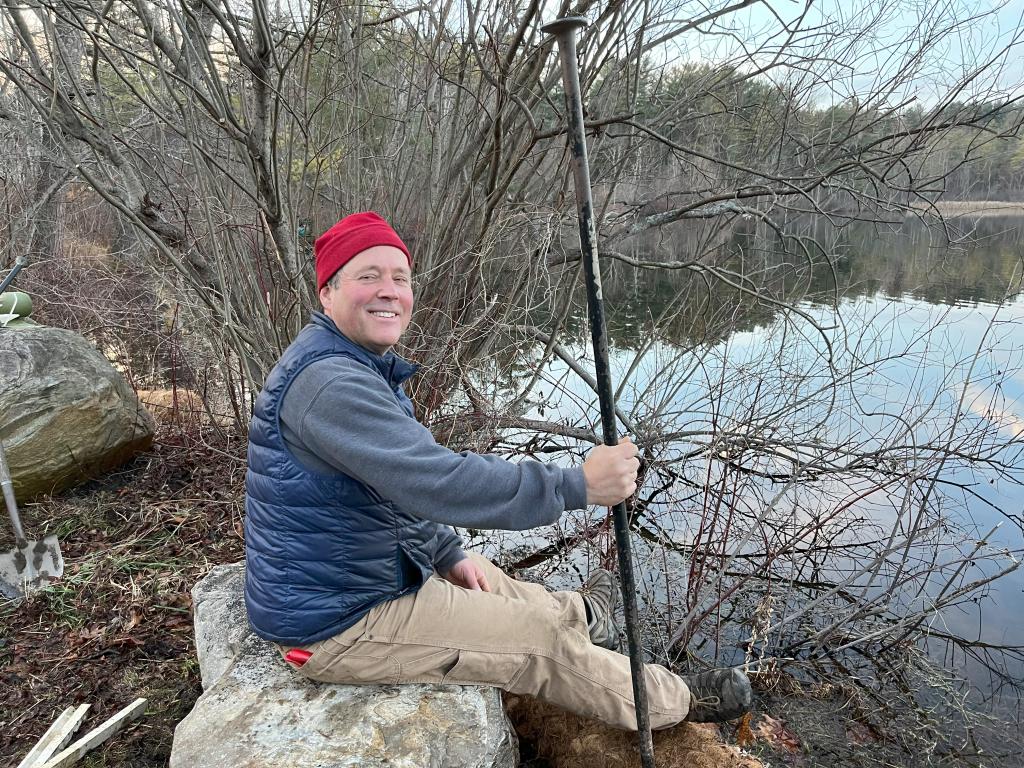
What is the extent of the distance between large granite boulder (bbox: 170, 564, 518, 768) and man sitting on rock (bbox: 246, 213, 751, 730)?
7 cm

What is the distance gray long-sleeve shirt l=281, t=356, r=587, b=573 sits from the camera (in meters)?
1.75

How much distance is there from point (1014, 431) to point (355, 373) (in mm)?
6571

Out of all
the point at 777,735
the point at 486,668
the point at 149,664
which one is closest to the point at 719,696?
the point at 777,735

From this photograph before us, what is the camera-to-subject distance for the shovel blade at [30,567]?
133 inches

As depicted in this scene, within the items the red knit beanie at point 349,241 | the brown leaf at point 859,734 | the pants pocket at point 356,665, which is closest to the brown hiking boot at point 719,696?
the brown leaf at point 859,734

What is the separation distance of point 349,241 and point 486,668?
4.61 feet

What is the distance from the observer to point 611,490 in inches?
71.7

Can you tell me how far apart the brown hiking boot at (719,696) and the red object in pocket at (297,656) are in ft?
4.58

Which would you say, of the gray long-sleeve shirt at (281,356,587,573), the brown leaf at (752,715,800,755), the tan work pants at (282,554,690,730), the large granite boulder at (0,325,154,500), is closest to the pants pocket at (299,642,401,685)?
the tan work pants at (282,554,690,730)

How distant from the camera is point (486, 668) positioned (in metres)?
2.16

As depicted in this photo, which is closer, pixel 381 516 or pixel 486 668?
pixel 381 516

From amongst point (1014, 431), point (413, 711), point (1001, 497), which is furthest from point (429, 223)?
point (1014, 431)

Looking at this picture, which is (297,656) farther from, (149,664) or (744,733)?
(744,733)

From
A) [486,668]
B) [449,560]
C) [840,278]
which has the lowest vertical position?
[486,668]
